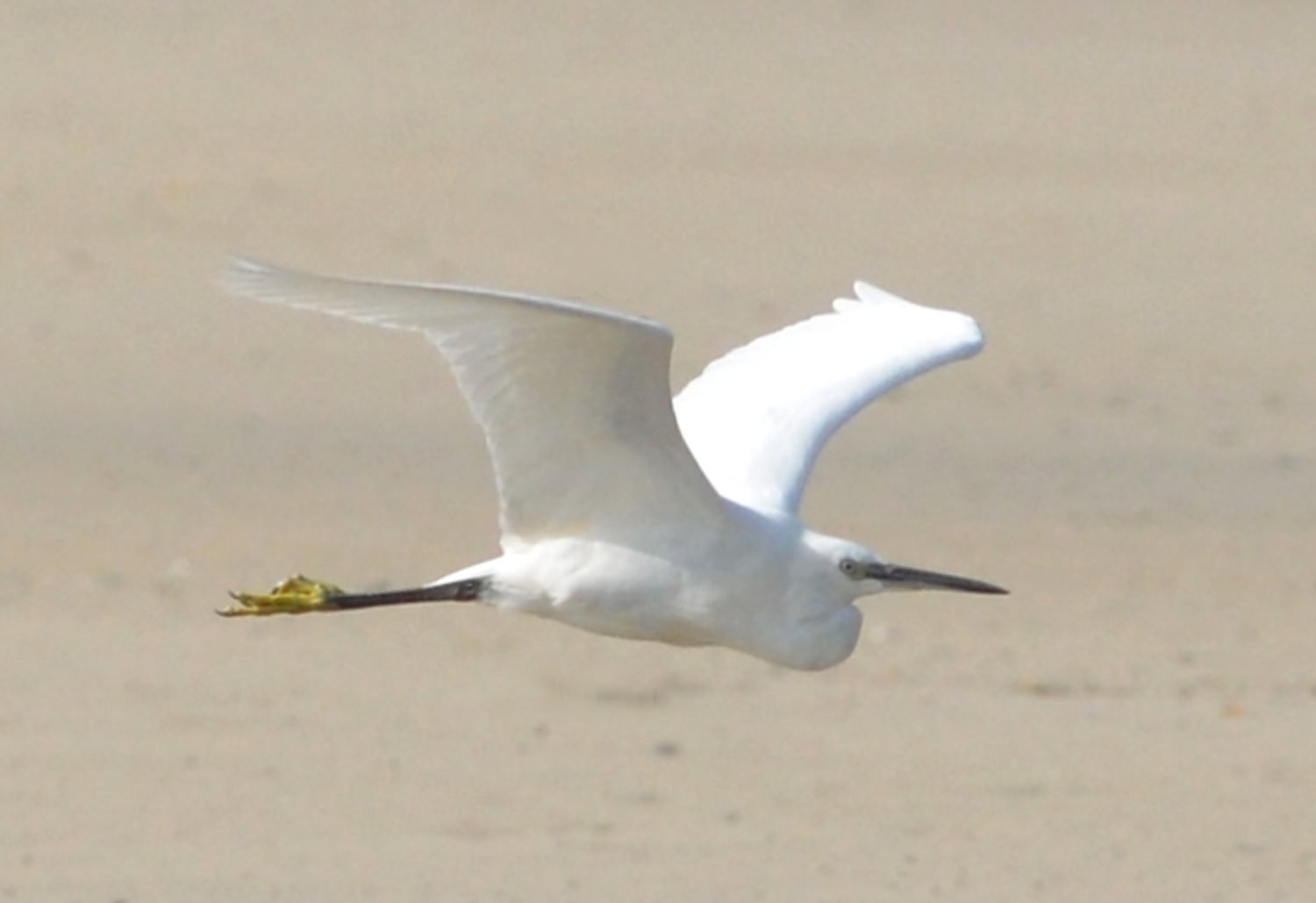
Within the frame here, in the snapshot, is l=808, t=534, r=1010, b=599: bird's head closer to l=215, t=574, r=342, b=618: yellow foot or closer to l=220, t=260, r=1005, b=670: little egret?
l=220, t=260, r=1005, b=670: little egret

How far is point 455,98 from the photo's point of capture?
814 inches

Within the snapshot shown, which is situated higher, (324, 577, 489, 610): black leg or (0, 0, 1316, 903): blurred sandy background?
(0, 0, 1316, 903): blurred sandy background

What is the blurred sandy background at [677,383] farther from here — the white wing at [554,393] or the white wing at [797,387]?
the white wing at [554,393]

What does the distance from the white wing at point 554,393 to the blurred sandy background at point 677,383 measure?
7.15ft

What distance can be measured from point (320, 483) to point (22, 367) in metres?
2.08

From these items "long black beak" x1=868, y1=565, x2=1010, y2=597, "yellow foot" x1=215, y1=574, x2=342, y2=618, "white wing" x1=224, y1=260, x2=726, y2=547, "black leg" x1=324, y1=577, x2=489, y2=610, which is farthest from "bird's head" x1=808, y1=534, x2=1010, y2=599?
"yellow foot" x1=215, y1=574, x2=342, y2=618

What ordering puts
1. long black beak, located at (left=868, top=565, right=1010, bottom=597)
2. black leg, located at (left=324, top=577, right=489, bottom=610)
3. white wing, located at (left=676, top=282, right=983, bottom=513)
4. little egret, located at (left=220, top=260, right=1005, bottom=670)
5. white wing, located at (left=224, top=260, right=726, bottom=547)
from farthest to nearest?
white wing, located at (left=676, top=282, right=983, bottom=513) < long black beak, located at (left=868, top=565, right=1010, bottom=597) < black leg, located at (left=324, top=577, right=489, bottom=610) < little egret, located at (left=220, top=260, right=1005, bottom=670) < white wing, located at (left=224, top=260, right=726, bottom=547)

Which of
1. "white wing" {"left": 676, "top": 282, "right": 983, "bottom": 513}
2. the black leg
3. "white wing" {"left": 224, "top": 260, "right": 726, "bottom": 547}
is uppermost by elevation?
"white wing" {"left": 676, "top": 282, "right": 983, "bottom": 513}

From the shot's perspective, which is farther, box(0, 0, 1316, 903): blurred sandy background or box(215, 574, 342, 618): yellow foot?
box(0, 0, 1316, 903): blurred sandy background

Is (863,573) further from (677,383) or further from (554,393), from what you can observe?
(677,383)

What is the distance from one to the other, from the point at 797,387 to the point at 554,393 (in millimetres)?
1480

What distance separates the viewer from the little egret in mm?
6570

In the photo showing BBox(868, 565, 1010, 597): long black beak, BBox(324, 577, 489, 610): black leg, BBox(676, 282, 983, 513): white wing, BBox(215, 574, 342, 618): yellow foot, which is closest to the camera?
BBox(324, 577, 489, 610): black leg

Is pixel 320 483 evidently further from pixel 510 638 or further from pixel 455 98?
pixel 455 98
